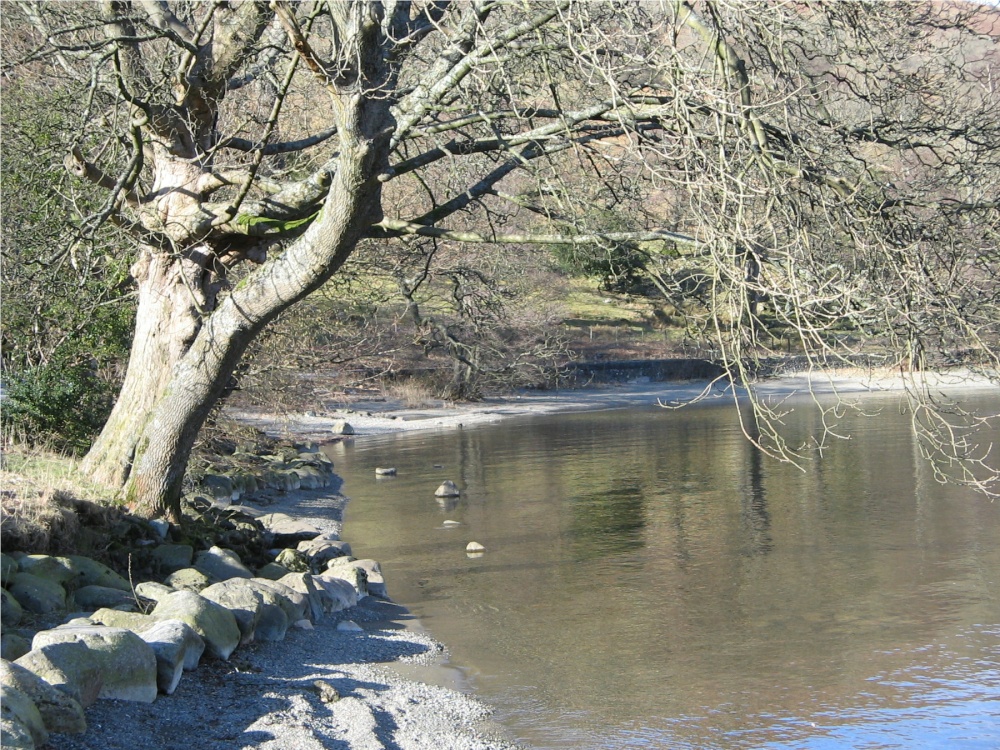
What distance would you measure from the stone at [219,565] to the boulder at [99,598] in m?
1.56

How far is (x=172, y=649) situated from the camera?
6469 mm

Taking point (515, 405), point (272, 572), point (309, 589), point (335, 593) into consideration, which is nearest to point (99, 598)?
point (309, 589)

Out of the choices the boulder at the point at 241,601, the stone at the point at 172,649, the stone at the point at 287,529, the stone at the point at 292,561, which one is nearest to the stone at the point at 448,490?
the stone at the point at 287,529

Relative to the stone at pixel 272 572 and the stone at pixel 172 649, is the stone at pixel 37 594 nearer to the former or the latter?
the stone at pixel 172 649

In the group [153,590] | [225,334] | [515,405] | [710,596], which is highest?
[225,334]

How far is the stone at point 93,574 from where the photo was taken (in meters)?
8.18

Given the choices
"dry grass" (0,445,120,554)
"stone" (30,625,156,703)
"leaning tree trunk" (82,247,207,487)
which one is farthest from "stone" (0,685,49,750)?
"leaning tree trunk" (82,247,207,487)

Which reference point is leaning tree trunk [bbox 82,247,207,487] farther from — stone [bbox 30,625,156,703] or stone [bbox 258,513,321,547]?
stone [bbox 30,625,156,703]

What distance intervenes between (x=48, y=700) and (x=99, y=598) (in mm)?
2951

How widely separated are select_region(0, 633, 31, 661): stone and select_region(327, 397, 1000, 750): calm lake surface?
11.1 ft

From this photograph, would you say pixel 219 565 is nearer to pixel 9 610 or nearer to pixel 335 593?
pixel 335 593

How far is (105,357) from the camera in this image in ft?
47.7

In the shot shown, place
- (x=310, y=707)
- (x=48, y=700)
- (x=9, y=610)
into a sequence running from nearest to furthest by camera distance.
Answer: (x=48, y=700) → (x=310, y=707) → (x=9, y=610)

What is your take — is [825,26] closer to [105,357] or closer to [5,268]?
[5,268]
